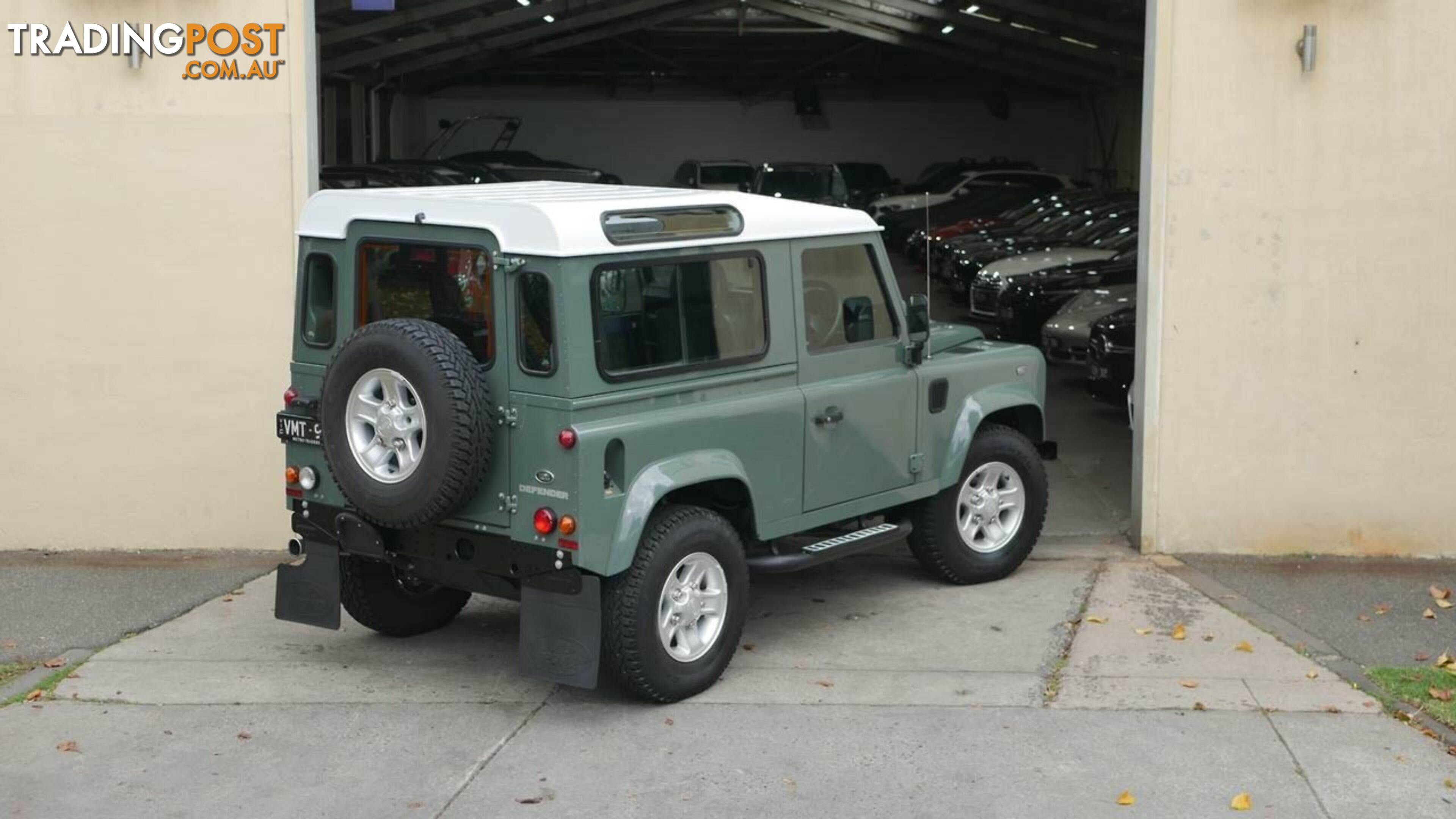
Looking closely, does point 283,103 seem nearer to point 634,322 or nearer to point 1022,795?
point 634,322

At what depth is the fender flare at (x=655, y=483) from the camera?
677 cm

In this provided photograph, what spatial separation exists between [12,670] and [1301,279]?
7.15 metres

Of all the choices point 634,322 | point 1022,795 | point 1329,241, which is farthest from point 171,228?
point 1329,241

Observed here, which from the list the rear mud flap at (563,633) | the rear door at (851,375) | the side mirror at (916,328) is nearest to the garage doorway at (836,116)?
the side mirror at (916,328)

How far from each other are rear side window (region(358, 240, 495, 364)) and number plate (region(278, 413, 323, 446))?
503 mm

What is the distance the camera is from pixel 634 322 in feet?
23.0

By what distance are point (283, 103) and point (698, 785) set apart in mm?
5202

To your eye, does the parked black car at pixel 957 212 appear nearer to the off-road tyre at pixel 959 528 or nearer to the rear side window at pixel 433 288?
the off-road tyre at pixel 959 528

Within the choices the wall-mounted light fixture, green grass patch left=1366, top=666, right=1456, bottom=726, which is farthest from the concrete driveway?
the wall-mounted light fixture

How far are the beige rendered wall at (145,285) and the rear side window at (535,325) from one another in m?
3.36

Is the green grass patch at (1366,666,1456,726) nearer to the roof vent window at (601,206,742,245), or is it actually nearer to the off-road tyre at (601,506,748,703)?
the off-road tyre at (601,506,748,703)

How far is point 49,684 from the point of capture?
24.5 ft

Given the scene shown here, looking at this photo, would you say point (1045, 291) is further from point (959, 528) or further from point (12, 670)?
point (12, 670)
